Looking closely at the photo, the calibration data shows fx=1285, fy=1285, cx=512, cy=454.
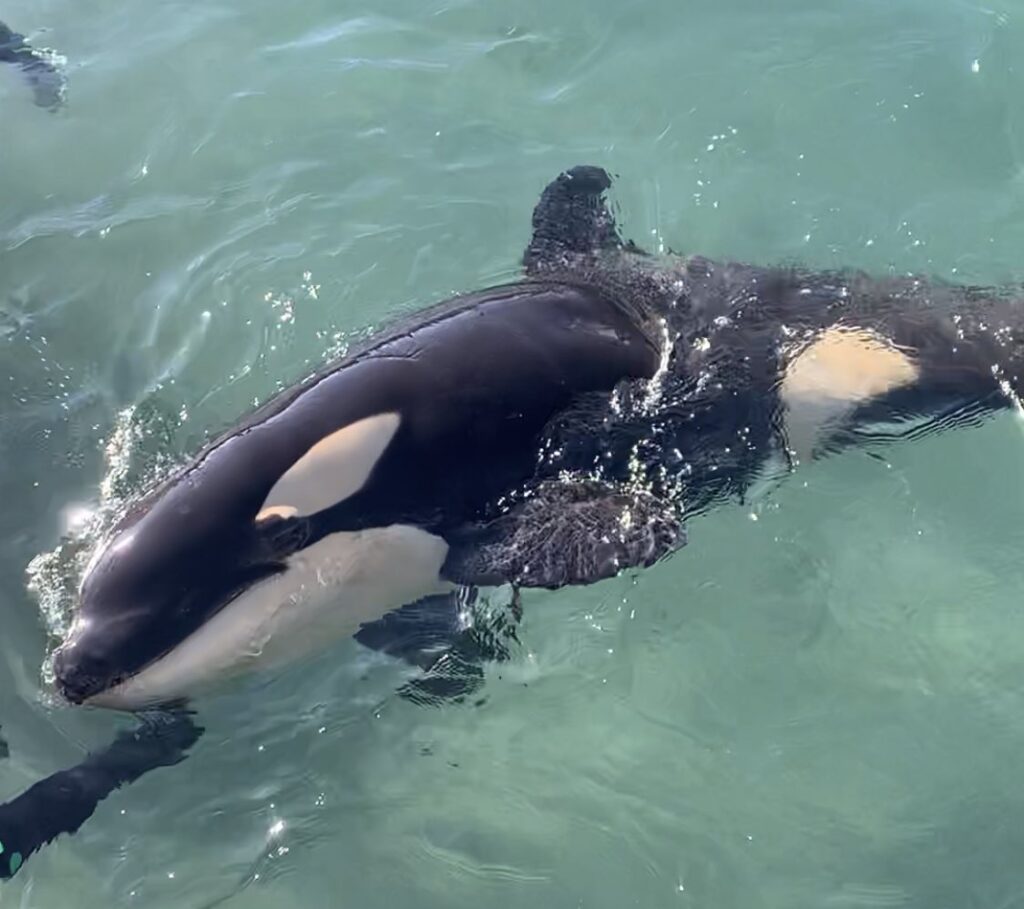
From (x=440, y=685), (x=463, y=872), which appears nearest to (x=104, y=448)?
(x=440, y=685)

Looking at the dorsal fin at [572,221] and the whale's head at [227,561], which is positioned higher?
the dorsal fin at [572,221]

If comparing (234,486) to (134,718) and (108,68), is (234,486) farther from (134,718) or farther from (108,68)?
(108,68)

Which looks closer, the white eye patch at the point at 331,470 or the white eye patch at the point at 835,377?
the white eye patch at the point at 331,470

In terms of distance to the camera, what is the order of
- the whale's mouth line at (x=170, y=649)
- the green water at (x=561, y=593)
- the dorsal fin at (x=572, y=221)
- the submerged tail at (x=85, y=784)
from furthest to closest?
the dorsal fin at (x=572, y=221)
the green water at (x=561, y=593)
the submerged tail at (x=85, y=784)
the whale's mouth line at (x=170, y=649)

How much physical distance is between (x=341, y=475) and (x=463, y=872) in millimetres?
2018

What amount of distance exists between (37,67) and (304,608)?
22.7ft

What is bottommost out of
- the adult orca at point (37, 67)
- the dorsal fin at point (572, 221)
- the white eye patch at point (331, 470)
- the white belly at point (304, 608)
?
the white belly at point (304, 608)

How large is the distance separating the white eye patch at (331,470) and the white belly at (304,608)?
257 millimetres

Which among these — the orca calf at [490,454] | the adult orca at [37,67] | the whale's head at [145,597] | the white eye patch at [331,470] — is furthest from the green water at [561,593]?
the white eye patch at [331,470]

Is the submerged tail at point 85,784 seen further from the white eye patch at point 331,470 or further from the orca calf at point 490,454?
the white eye patch at point 331,470

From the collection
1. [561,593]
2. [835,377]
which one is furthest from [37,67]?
[835,377]

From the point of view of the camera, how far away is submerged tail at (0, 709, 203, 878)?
6.19 m

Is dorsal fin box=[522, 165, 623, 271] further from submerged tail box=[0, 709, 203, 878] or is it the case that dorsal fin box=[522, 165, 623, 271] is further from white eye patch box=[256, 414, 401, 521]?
submerged tail box=[0, 709, 203, 878]

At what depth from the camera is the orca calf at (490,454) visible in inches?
233
